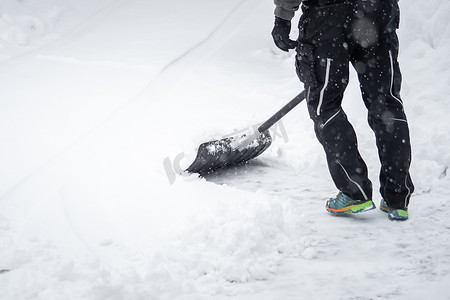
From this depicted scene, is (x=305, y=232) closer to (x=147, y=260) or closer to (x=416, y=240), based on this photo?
(x=416, y=240)

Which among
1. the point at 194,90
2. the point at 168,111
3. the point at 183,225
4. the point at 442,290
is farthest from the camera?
the point at 194,90

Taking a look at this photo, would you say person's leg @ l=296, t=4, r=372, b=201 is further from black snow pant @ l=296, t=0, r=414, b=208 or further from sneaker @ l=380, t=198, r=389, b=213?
sneaker @ l=380, t=198, r=389, b=213

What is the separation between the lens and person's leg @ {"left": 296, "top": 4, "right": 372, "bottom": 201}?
1.83m

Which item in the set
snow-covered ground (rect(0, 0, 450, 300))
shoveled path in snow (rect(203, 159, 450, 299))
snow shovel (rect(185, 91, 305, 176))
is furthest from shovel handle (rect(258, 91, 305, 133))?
shoveled path in snow (rect(203, 159, 450, 299))

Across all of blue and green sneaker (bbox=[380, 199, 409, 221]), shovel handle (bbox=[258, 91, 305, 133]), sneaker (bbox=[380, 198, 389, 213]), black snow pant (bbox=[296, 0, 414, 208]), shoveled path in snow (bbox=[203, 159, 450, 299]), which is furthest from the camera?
shovel handle (bbox=[258, 91, 305, 133])

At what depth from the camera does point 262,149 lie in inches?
116

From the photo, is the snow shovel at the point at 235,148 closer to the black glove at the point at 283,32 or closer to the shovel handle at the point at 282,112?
the shovel handle at the point at 282,112

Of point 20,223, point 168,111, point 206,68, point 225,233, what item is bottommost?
point 225,233

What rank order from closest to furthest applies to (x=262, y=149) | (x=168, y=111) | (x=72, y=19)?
1. (x=262, y=149)
2. (x=168, y=111)
3. (x=72, y=19)

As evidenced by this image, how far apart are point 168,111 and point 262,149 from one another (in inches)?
44.9

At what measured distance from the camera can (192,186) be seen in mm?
2400

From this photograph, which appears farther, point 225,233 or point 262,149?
point 262,149

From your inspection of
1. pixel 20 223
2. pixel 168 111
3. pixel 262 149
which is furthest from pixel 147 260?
pixel 168 111

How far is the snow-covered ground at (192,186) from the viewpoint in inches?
56.7
